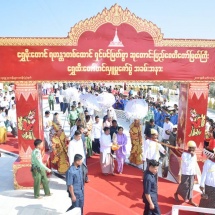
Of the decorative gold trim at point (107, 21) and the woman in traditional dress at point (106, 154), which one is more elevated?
the decorative gold trim at point (107, 21)

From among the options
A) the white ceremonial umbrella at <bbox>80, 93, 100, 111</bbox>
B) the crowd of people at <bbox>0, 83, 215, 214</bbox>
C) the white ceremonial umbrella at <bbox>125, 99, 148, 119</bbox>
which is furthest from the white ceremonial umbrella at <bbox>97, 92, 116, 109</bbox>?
the white ceremonial umbrella at <bbox>125, 99, 148, 119</bbox>

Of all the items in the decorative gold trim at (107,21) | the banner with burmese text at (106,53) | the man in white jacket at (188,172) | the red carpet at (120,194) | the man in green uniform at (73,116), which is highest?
the decorative gold trim at (107,21)

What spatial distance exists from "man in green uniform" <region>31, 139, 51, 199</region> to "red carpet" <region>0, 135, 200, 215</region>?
106 cm

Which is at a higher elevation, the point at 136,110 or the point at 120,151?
the point at 136,110

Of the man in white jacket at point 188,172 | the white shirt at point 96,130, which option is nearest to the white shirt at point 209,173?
the man in white jacket at point 188,172

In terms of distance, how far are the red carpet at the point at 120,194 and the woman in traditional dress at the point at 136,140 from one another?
1.26ft

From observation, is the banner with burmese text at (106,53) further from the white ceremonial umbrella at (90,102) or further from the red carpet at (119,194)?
the white ceremonial umbrella at (90,102)

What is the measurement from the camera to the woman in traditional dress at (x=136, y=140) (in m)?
8.33

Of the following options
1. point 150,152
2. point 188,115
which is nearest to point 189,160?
point 150,152

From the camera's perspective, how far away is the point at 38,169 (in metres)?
6.12

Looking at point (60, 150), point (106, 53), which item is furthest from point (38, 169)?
point (106, 53)

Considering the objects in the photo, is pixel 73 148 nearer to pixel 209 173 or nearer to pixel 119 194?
pixel 119 194

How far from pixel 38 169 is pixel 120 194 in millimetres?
2014

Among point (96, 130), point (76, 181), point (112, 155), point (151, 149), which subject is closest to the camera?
point (76, 181)
